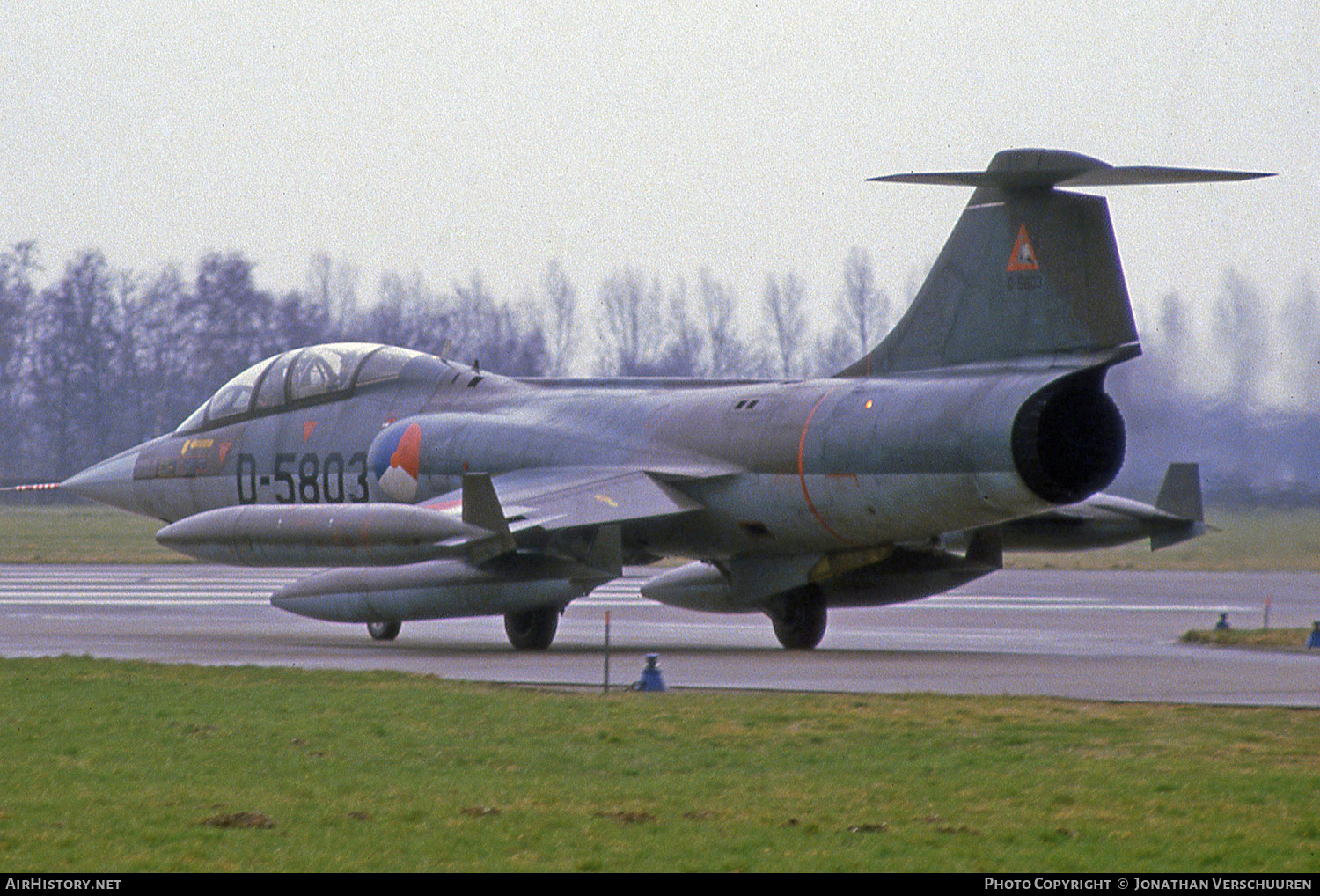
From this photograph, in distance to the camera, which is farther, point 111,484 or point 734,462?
point 111,484

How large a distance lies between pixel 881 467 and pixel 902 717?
490 cm

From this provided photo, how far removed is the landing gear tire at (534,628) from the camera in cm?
1803

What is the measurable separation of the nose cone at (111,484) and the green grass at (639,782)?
33.8 ft

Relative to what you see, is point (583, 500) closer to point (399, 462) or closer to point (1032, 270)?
point (399, 462)

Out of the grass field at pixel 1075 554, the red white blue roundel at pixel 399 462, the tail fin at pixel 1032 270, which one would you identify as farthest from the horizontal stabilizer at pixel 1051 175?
the grass field at pixel 1075 554

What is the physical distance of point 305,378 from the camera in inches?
841

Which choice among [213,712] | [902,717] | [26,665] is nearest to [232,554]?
[26,665]

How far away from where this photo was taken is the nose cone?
2264cm

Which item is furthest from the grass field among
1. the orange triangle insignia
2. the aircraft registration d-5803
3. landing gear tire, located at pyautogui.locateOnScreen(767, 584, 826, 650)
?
the orange triangle insignia

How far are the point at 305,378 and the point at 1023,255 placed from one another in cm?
949

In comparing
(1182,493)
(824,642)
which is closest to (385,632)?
(824,642)

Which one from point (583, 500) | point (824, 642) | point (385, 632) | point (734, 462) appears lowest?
point (824, 642)

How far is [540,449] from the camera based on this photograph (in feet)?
62.7

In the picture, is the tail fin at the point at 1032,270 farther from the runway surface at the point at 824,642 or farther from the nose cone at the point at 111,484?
the nose cone at the point at 111,484
